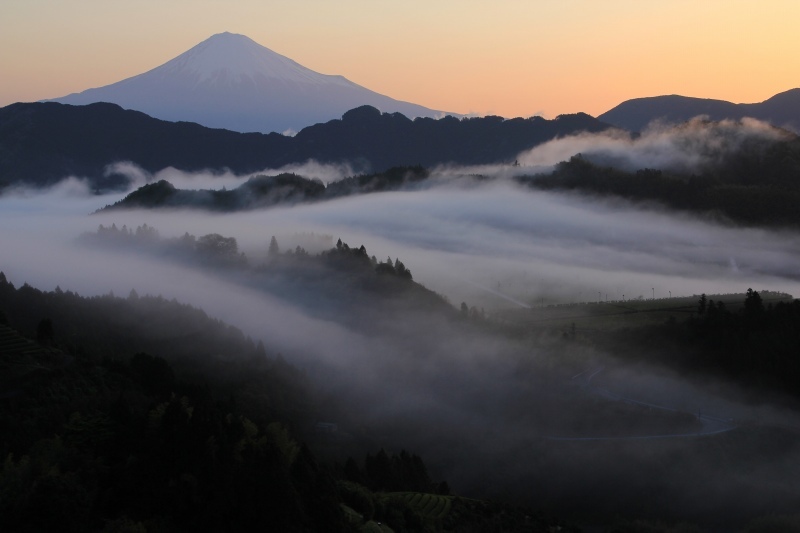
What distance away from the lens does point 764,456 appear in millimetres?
39375

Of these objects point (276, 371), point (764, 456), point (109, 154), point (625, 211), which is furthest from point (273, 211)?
point (764, 456)

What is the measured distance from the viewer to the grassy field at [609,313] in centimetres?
5881

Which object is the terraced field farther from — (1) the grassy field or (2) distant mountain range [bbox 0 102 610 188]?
(2) distant mountain range [bbox 0 102 610 188]

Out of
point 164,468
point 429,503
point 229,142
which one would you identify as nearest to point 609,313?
point 429,503

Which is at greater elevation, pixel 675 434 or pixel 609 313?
pixel 609 313

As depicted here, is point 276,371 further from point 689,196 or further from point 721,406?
point 689,196

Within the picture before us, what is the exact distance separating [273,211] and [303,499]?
291 feet

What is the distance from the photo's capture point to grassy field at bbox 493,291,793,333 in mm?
58812

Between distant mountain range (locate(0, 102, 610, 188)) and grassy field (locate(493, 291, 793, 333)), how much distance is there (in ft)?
294

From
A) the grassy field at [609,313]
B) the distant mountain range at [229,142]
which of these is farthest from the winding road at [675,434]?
the distant mountain range at [229,142]

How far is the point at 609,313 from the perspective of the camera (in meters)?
63.4

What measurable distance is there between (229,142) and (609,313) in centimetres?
11733

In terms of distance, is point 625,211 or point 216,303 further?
point 625,211

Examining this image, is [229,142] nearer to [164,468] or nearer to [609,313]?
[609,313]
